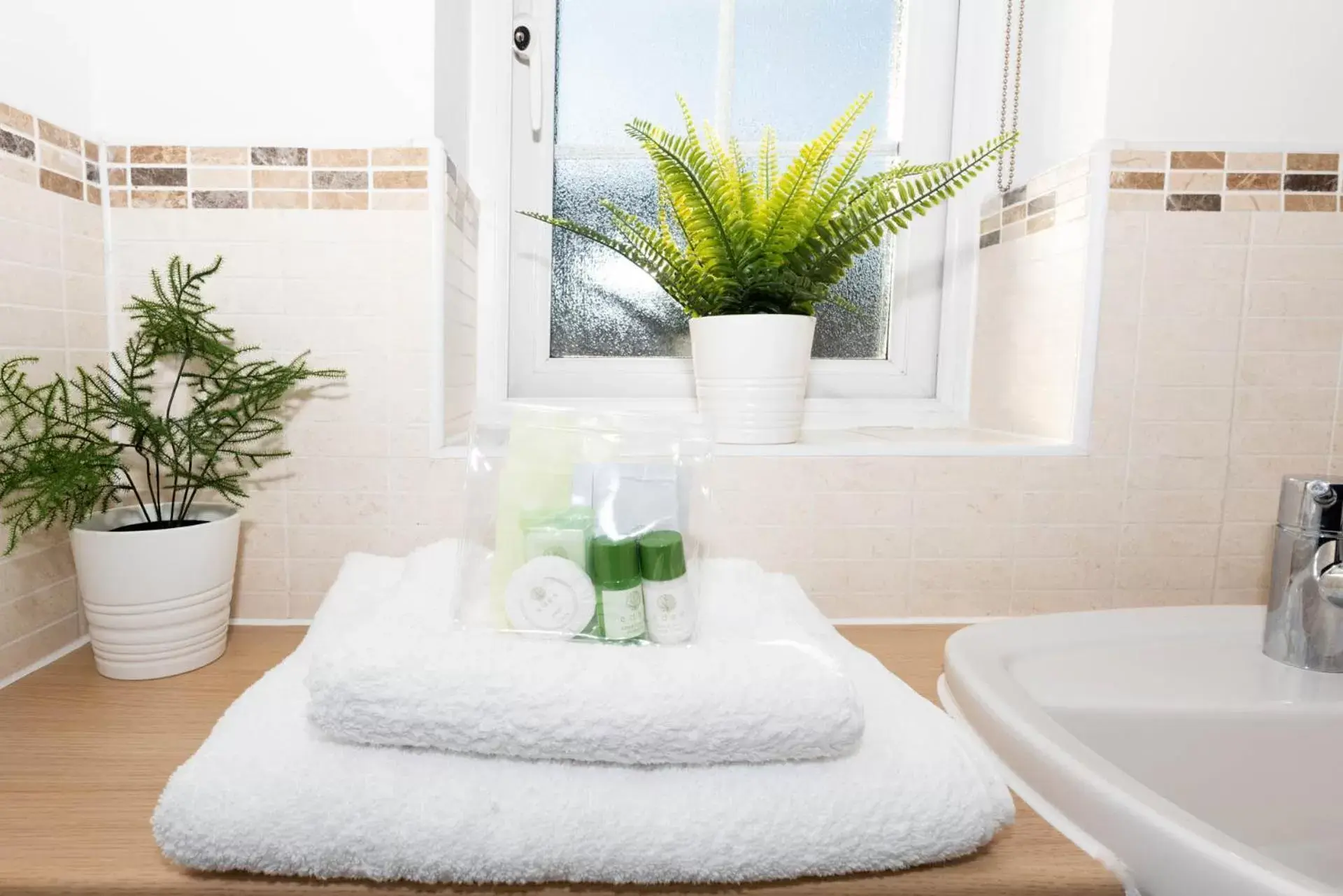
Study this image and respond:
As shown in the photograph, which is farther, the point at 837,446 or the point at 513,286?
the point at 513,286

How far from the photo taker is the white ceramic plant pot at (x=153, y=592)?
0.61m

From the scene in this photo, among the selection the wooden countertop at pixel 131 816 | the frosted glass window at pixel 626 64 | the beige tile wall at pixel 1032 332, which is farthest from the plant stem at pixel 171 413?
the beige tile wall at pixel 1032 332

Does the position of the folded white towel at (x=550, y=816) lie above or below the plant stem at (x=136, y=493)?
below

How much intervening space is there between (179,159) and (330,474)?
35 centimetres

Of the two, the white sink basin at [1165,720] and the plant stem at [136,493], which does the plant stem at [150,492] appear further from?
the white sink basin at [1165,720]

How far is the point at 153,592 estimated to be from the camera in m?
0.63

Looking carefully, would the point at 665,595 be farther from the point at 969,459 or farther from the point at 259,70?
the point at 259,70

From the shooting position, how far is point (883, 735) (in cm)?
45

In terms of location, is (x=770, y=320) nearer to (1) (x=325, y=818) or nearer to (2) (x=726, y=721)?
(2) (x=726, y=721)

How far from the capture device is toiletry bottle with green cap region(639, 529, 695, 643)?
485 millimetres

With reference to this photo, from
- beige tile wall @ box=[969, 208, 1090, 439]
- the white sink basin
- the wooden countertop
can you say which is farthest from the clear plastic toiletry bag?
beige tile wall @ box=[969, 208, 1090, 439]

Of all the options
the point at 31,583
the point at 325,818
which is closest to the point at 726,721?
the point at 325,818

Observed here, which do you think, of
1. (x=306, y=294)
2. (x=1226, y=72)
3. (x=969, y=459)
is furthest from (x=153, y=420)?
(x=1226, y=72)

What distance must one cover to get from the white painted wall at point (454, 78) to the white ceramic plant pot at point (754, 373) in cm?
37
